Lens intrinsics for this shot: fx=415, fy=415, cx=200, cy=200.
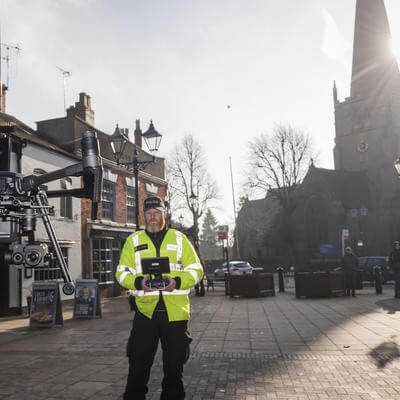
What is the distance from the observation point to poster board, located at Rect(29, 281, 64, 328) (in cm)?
1045

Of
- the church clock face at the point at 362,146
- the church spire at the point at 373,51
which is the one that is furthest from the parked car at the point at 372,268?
the church spire at the point at 373,51

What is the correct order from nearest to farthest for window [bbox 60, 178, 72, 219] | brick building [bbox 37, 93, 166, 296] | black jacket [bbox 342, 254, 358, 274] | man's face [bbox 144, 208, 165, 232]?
man's face [bbox 144, 208, 165, 232] < black jacket [bbox 342, 254, 358, 274] < window [bbox 60, 178, 72, 219] < brick building [bbox 37, 93, 166, 296]

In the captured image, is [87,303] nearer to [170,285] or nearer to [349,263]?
[170,285]

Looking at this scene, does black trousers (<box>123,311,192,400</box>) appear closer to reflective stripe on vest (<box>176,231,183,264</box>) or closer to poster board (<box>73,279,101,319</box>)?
reflective stripe on vest (<box>176,231,183,264</box>)

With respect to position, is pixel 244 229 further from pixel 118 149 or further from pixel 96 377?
pixel 96 377

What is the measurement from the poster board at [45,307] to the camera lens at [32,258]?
5.92 metres

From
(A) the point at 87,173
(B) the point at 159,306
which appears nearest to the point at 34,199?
(A) the point at 87,173

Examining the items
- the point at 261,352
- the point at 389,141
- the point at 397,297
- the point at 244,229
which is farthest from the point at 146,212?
the point at 244,229

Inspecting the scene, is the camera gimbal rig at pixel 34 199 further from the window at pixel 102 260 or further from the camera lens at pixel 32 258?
the window at pixel 102 260

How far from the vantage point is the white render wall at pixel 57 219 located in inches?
603

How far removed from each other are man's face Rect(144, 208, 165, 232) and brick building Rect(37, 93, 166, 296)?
46.1 ft

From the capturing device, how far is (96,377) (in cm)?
544

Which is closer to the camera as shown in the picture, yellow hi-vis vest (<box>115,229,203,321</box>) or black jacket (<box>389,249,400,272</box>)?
yellow hi-vis vest (<box>115,229,203,321</box>)

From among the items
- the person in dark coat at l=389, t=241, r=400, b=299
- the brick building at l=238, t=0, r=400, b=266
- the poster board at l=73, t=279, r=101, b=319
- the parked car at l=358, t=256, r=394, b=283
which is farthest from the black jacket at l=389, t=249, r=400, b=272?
the brick building at l=238, t=0, r=400, b=266
